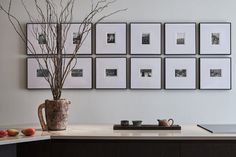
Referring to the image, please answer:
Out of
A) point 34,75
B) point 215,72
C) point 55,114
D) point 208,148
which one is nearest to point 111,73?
point 34,75

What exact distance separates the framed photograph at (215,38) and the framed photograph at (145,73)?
0.53m

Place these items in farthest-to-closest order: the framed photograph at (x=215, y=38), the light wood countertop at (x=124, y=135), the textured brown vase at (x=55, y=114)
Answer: the framed photograph at (x=215, y=38) < the textured brown vase at (x=55, y=114) < the light wood countertop at (x=124, y=135)

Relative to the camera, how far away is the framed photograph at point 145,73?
13.0 ft

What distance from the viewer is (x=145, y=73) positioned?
156 inches

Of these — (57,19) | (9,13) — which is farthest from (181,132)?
(9,13)

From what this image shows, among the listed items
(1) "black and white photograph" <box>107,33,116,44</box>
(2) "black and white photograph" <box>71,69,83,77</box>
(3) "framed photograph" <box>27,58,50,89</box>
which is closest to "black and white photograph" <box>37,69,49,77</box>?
(3) "framed photograph" <box>27,58,50,89</box>

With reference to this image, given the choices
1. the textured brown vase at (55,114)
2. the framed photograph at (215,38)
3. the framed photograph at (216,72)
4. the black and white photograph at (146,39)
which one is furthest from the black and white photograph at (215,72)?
the textured brown vase at (55,114)

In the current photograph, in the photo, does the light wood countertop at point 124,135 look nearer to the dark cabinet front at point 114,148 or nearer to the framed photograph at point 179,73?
the dark cabinet front at point 114,148

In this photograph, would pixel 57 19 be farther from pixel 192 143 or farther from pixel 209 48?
pixel 192 143

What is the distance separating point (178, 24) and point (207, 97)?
854mm

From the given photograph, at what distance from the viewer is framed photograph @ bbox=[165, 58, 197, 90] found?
13.0 ft

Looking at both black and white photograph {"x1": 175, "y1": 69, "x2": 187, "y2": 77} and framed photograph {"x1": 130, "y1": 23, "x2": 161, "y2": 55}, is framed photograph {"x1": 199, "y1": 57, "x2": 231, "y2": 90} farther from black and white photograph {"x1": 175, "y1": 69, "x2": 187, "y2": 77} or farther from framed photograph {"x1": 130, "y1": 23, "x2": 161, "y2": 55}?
framed photograph {"x1": 130, "y1": 23, "x2": 161, "y2": 55}

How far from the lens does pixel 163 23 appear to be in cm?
399

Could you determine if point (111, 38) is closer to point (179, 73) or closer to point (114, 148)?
point (179, 73)
